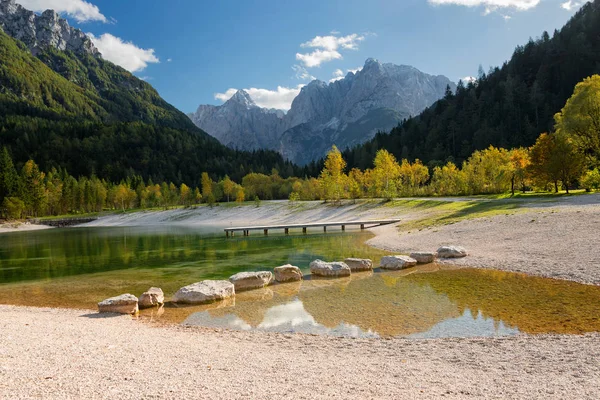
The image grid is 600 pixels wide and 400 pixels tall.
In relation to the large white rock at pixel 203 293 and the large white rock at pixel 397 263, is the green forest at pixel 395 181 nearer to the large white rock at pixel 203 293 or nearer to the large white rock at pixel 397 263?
the large white rock at pixel 397 263

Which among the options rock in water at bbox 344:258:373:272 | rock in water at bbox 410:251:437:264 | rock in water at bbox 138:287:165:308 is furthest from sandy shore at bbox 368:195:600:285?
rock in water at bbox 138:287:165:308

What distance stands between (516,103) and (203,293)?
196430 mm

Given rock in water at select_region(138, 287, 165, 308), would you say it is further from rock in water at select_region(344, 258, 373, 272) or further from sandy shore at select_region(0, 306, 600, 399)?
rock in water at select_region(344, 258, 373, 272)

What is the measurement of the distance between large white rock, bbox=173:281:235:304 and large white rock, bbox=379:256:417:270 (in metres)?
11.4

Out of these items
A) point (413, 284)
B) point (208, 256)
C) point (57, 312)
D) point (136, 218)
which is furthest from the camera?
point (136, 218)

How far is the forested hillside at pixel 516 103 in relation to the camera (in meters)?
165

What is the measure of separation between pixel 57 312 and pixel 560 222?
3538 centimetres

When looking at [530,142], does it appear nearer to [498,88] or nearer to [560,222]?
[498,88]

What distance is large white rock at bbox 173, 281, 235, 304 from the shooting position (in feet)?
61.7

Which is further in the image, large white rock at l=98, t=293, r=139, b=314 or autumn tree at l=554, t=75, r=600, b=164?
autumn tree at l=554, t=75, r=600, b=164

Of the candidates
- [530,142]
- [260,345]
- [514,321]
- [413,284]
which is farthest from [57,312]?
[530,142]

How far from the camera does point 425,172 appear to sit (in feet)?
350

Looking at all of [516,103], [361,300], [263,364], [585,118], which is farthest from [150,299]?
[516,103]

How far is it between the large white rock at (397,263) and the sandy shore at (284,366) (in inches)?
539
